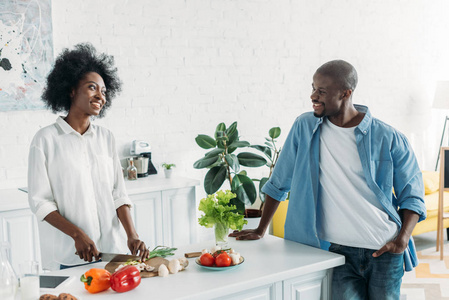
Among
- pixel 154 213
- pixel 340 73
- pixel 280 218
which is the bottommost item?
pixel 280 218

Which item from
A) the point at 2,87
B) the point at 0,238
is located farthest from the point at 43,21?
the point at 0,238

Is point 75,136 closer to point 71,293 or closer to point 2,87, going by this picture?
point 71,293

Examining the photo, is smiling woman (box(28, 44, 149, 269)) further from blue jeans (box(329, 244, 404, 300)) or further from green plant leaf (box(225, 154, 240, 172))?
green plant leaf (box(225, 154, 240, 172))

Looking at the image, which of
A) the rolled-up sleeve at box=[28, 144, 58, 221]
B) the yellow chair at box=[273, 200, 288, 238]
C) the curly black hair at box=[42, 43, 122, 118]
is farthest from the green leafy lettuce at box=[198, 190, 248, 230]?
the yellow chair at box=[273, 200, 288, 238]

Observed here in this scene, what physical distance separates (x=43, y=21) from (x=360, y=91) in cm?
353

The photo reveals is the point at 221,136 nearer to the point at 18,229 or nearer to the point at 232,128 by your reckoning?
the point at 232,128

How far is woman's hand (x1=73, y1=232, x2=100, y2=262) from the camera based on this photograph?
2.14m

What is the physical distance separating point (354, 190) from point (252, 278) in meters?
0.63

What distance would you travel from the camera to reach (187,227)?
13.5 ft

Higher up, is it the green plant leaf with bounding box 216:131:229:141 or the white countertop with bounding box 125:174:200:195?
the green plant leaf with bounding box 216:131:229:141

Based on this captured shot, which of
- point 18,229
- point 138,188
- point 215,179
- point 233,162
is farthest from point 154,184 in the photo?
point 18,229

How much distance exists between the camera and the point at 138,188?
383cm

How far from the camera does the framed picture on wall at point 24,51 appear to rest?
3.77 metres

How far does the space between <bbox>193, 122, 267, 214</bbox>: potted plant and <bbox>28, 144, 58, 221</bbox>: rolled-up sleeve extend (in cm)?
209
